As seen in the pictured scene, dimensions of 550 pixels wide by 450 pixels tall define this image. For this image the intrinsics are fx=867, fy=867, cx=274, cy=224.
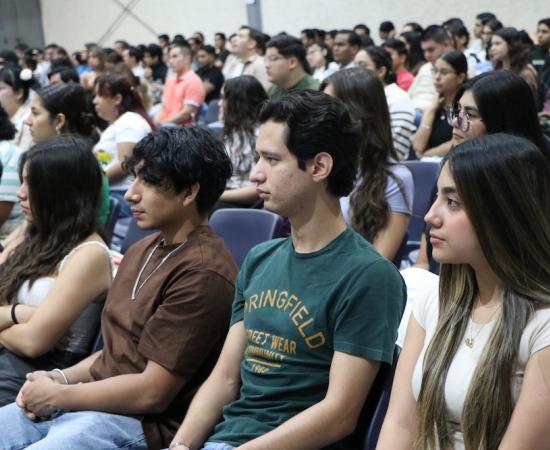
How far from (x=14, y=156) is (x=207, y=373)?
2.18 metres

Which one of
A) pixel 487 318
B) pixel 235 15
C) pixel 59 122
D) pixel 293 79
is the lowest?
pixel 487 318

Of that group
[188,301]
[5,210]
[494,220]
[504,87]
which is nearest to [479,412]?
[494,220]

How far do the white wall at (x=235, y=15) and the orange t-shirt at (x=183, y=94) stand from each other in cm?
469

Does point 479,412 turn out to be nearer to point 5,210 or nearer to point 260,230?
point 260,230

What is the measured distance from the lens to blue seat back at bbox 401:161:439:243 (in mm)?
3809

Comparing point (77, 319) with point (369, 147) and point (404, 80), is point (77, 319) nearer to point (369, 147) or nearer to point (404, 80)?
point (369, 147)

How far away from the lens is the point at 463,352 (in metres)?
1.61

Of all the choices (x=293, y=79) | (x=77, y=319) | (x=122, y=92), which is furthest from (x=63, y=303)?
(x=293, y=79)

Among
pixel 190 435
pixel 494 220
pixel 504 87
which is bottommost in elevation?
pixel 190 435

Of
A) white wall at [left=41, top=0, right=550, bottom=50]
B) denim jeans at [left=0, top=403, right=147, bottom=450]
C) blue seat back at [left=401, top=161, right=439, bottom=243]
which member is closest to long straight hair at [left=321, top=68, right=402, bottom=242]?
blue seat back at [left=401, top=161, right=439, bottom=243]

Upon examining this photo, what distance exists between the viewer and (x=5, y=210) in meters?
3.81

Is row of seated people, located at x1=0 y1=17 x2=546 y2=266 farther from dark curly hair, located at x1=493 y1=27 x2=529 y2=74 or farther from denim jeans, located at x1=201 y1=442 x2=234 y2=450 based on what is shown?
denim jeans, located at x1=201 y1=442 x2=234 y2=450

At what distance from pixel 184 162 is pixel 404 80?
5.61 meters

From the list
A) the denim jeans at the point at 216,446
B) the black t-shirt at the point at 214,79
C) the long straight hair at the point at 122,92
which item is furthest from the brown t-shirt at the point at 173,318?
the black t-shirt at the point at 214,79
